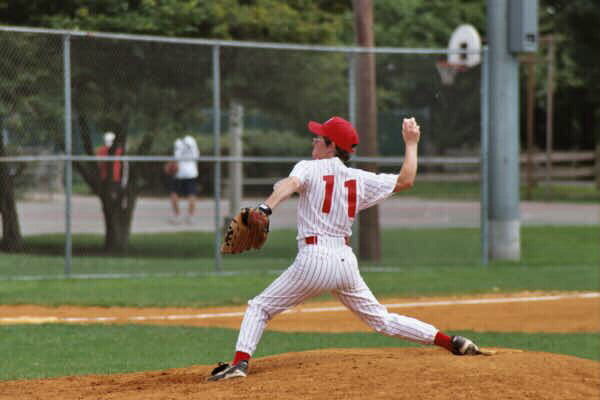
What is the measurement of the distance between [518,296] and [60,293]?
5.72 metres

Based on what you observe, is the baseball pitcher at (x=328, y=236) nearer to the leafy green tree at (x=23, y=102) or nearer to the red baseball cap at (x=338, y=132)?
the red baseball cap at (x=338, y=132)

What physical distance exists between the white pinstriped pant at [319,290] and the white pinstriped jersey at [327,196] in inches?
3.3

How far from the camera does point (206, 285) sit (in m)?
14.0

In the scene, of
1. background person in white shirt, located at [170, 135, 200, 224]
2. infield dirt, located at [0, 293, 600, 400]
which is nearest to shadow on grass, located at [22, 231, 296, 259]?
background person in white shirt, located at [170, 135, 200, 224]

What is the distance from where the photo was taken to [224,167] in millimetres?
16312

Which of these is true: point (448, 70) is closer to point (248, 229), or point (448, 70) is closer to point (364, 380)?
point (248, 229)

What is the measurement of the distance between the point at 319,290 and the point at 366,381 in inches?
30.9

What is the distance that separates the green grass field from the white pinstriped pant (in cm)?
158

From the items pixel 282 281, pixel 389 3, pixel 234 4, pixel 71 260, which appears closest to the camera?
pixel 282 281

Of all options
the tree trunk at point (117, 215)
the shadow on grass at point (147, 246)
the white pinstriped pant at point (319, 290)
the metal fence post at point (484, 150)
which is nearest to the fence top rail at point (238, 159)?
the metal fence post at point (484, 150)

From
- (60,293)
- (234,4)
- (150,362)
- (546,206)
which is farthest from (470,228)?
(546,206)

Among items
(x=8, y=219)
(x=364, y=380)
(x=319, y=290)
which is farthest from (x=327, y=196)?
(x=8, y=219)

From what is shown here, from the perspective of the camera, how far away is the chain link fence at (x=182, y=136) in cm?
1427

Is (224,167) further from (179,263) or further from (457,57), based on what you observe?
(457,57)
